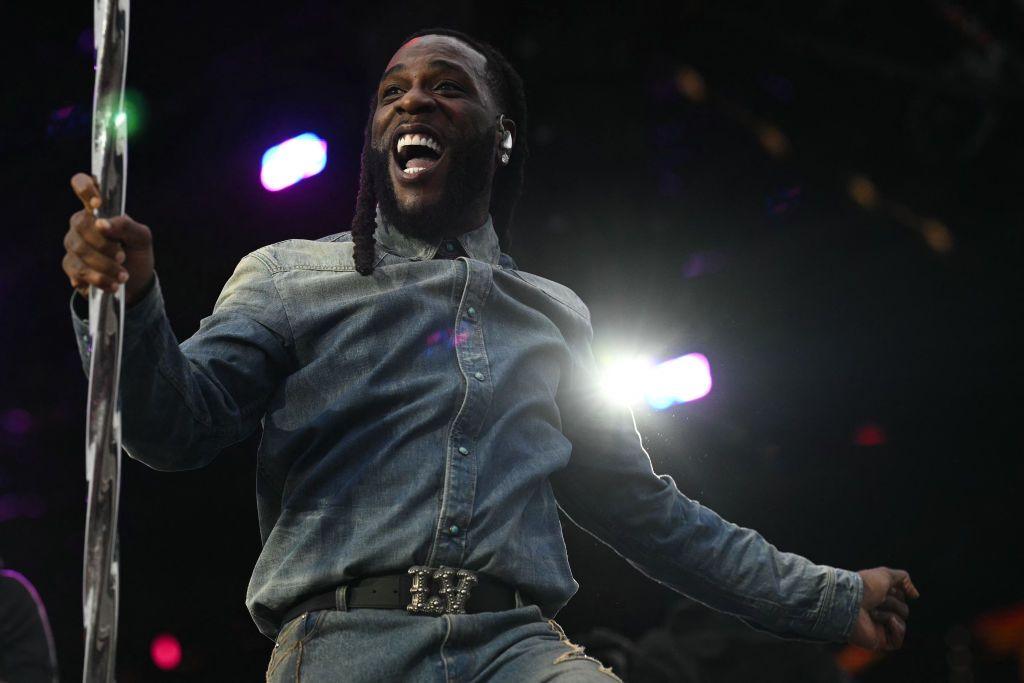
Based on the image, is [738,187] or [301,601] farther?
[738,187]

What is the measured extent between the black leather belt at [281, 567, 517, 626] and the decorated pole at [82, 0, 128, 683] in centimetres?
37

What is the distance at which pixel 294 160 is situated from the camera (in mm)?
4418

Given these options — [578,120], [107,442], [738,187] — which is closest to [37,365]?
[578,120]

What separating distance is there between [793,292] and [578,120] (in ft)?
3.66

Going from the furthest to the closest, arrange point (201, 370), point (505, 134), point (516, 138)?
1. point (516, 138)
2. point (505, 134)
3. point (201, 370)

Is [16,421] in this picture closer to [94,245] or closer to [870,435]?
[870,435]

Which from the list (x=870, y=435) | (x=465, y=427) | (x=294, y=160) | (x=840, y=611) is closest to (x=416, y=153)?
(x=465, y=427)

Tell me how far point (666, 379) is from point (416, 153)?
2.40 meters

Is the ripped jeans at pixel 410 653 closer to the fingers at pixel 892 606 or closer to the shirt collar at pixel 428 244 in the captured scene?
the shirt collar at pixel 428 244

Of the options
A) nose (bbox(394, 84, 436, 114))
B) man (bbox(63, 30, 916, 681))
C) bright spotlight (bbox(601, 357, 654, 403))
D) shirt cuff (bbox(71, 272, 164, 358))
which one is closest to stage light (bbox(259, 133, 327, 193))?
bright spotlight (bbox(601, 357, 654, 403))

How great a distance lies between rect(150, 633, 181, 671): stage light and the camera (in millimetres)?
5203

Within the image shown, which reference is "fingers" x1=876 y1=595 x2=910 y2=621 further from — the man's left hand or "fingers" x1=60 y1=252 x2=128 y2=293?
"fingers" x1=60 y1=252 x2=128 y2=293

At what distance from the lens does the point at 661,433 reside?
460 cm

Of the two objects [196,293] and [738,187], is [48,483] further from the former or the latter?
[738,187]
